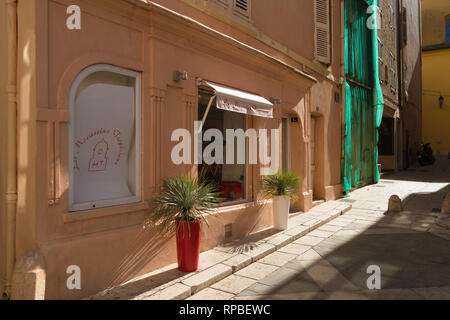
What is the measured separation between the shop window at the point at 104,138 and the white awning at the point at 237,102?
1.36 m

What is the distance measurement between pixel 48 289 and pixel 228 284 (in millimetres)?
2152

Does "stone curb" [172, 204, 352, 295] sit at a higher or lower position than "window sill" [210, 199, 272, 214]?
lower

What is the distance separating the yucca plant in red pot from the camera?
4.61 meters

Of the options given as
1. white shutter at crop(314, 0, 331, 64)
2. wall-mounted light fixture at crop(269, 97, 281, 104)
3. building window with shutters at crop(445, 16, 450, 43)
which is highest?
building window with shutters at crop(445, 16, 450, 43)

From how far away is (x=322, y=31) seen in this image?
33.8 feet

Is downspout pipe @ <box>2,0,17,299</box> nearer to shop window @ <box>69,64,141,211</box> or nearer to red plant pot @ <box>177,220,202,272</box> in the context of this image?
shop window @ <box>69,64,141,211</box>

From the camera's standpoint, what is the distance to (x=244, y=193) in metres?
7.07

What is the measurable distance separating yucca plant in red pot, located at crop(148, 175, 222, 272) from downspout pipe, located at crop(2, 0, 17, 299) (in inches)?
63.7

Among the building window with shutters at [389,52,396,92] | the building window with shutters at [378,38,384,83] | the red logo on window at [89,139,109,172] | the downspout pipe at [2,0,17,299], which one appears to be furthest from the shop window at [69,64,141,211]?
the building window with shutters at [389,52,396,92]

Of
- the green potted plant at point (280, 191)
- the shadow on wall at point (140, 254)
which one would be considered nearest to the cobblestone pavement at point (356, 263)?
the green potted plant at point (280, 191)

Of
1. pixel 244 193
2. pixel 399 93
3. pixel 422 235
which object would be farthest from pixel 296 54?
pixel 399 93

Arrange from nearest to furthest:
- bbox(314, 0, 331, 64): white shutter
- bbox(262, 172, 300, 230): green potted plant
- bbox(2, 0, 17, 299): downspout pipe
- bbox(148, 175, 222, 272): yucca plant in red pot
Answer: bbox(2, 0, 17, 299): downspout pipe
bbox(148, 175, 222, 272): yucca plant in red pot
bbox(262, 172, 300, 230): green potted plant
bbox(314, 0, 331, 64): white shutter

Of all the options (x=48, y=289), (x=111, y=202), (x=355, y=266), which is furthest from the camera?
(x=355, y=266)

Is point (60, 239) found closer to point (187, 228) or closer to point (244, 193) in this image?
point (187, 228)
